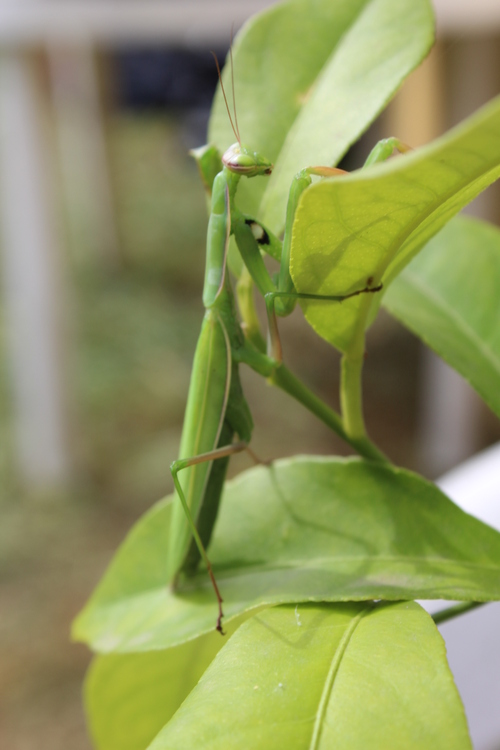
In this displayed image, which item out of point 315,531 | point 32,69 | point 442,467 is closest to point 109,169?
point 32,69

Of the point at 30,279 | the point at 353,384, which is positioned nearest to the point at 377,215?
the point at 353,384

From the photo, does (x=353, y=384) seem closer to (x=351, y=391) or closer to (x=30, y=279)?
(x=351, y=391)

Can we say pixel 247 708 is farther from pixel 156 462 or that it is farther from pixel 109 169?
pixel 109 169

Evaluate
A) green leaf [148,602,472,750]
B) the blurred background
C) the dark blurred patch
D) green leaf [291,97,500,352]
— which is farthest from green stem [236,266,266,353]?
the dark blurred patch

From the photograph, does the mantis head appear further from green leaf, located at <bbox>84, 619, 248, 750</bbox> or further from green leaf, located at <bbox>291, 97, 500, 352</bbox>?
green leaf, located at <bbox>84, 619, 248, 750</bbox>

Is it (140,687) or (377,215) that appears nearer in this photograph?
(377,215)

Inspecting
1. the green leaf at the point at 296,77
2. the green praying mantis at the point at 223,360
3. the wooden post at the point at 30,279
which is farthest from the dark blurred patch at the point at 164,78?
the green praying mantis at the point at 223,360

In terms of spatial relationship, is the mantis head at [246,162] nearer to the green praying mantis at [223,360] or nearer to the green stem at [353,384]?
the green praying mantis at [223,360]
